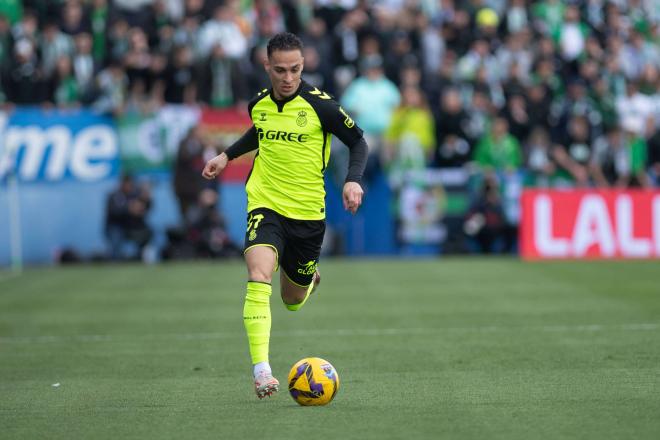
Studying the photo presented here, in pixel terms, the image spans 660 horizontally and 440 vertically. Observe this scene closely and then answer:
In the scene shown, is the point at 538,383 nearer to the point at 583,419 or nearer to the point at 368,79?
the point at 583,419

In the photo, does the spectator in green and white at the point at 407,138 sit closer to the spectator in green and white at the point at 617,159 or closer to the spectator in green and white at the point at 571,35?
the spectator in green and white at the point at 617,159

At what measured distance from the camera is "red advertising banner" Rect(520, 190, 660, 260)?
70.0ft

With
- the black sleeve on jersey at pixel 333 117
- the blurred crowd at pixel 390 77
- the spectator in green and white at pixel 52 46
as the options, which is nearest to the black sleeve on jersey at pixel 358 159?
the black sleeve on jersey at pixel 333 117

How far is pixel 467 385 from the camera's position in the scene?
8.76 meters

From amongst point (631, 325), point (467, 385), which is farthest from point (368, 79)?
point (467, 385)

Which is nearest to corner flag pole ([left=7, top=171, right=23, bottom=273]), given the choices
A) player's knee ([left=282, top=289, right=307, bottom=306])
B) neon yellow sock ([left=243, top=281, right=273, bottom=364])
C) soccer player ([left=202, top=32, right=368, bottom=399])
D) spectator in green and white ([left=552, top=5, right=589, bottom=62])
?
spectator in green and white ([left=552, top=5, right=589, bottom=62])

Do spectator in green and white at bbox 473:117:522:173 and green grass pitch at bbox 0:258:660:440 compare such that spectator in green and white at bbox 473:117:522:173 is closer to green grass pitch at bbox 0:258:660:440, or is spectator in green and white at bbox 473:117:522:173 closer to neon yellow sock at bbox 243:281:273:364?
green grass pitch at bbox 0:258:660:440

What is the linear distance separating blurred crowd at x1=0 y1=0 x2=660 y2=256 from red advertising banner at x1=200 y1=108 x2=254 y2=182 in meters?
0.42

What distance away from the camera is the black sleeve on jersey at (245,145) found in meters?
9.15

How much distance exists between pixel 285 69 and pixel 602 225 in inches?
544

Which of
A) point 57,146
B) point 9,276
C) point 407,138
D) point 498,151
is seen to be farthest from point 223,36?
point 9,276

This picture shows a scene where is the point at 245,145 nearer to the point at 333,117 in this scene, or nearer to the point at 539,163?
the point at 333,117

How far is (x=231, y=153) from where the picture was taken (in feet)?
30.3

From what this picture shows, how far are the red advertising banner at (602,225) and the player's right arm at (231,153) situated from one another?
1276 cm
